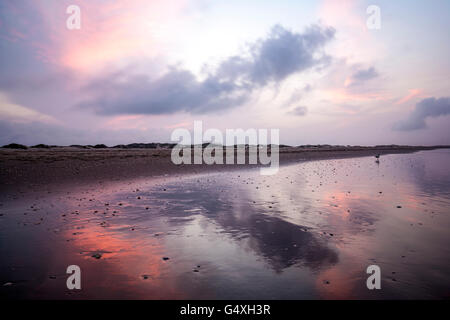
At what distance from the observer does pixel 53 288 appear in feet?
20.4

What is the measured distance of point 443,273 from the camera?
680cm

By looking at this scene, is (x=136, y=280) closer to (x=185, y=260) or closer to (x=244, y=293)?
(x=185, y=260)

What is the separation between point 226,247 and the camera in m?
8.84

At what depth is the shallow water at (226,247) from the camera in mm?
6203

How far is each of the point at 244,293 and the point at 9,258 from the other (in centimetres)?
711

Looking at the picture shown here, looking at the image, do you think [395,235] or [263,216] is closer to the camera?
[395,235]

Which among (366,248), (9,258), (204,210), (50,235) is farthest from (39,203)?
(366,248)

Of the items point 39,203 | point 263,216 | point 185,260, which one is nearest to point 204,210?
point 263,216

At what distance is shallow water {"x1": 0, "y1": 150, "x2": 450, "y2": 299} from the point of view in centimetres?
620

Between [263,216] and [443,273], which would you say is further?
[263,216]

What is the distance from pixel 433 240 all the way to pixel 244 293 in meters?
7.65
